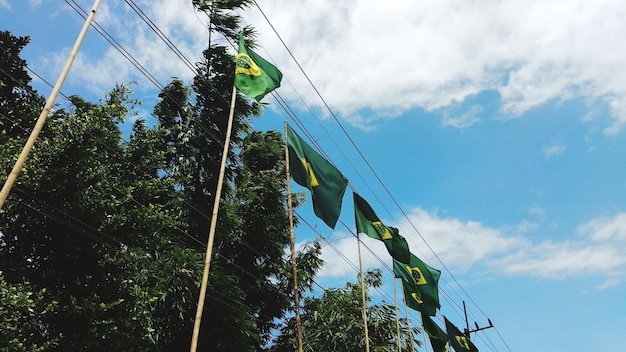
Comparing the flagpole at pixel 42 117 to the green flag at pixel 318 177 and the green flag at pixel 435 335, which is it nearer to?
the green flag at pixel 318 177

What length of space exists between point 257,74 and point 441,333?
15.3 meters

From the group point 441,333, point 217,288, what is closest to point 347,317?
point 441,333

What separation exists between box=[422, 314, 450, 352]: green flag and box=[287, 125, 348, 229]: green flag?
31.3ft

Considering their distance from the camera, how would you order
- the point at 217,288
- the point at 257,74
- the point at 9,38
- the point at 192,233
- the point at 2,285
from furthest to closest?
the point at 192,233 → the point at 217,288 → the point at 9,38 → the point at 257,74 → the point at 2,285

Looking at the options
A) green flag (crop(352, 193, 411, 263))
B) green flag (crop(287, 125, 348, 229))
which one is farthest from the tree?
green flag (crop(287, 125, 348, 229))

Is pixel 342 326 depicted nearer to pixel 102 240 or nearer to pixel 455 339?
pixel 455 339

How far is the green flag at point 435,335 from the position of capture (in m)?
18.2

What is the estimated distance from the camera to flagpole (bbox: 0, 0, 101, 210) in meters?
4.57

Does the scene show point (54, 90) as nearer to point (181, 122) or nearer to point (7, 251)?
point (7, 251)

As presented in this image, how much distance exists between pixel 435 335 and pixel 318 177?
11705 mm

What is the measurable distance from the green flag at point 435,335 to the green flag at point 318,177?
955cm

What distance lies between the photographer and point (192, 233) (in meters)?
15.7

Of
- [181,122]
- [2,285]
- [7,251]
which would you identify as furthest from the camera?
[181,122]

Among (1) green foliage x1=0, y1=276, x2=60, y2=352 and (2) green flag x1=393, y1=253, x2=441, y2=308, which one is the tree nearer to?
(2) green flag x1=393, y1=253, x2=441, y2=308
